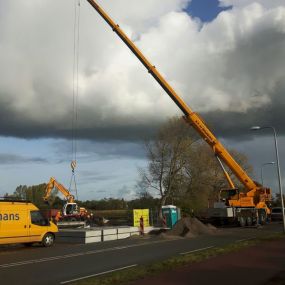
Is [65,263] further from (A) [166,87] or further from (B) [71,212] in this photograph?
(B) [71,212]

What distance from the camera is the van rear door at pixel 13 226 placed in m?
21.8

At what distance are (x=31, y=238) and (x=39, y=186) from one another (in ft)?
327

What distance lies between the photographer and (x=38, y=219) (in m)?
23.8

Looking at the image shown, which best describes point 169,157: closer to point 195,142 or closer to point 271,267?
point 195,142

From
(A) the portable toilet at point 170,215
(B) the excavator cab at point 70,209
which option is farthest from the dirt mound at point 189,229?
(B) the excavator cab at point 70,209

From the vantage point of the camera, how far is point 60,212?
1955 inches

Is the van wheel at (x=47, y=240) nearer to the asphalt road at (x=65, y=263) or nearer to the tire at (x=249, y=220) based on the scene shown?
the asphalt road at (x=65, y=263)

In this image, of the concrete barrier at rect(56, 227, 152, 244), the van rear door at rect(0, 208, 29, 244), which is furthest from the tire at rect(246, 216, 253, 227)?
the van rear door at rect(0, 208, 29, 244)

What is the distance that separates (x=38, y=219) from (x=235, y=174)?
19871 millimetres

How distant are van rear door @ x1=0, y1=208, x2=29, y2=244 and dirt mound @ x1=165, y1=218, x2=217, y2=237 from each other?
11395 millimetres

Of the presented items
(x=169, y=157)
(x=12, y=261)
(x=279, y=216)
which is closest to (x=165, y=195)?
(x=169, y=157)

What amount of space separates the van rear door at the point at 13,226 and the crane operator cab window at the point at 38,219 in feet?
1.55

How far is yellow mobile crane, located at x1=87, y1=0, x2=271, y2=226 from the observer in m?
36.3

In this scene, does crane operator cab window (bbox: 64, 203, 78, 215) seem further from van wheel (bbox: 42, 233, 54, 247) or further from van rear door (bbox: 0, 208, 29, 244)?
van rear door (bbox: 0, 208, 29, 244)
